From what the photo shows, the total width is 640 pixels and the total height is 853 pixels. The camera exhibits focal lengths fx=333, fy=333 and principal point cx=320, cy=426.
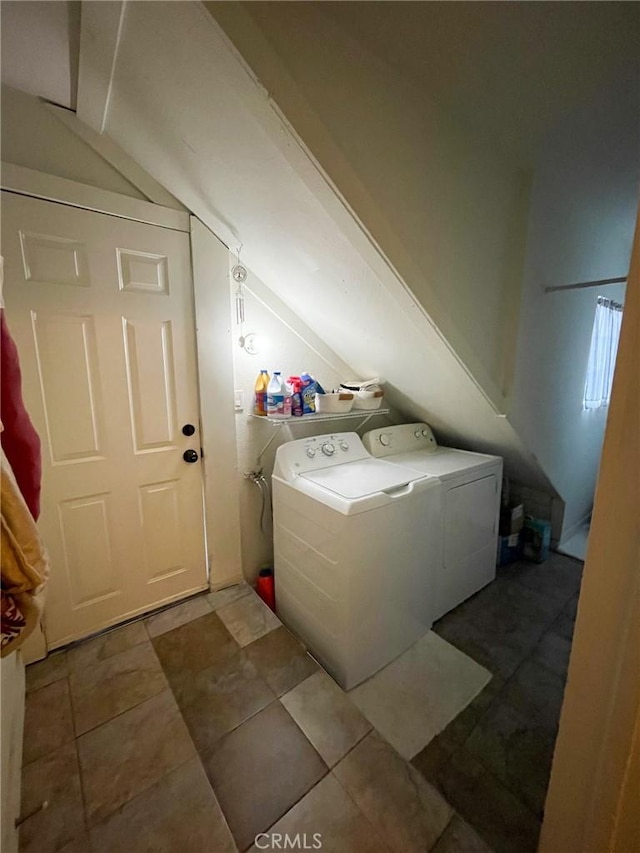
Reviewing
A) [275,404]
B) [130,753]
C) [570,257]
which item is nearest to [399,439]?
[275,404]

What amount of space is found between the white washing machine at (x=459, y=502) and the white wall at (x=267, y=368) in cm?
58

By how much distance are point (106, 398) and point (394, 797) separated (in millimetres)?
1989

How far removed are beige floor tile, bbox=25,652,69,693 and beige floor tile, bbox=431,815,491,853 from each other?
1.66 meters

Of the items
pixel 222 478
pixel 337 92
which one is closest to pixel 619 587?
pixel 337 92

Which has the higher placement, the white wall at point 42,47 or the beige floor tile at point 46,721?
the white wall at point 42,47

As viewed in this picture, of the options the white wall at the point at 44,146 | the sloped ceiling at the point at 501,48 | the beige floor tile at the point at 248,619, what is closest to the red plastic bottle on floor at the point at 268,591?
the beige floor tile at the point at 248,619

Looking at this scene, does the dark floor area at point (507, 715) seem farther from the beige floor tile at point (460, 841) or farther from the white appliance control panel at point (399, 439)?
the white appliance control panel at point (399, 439)

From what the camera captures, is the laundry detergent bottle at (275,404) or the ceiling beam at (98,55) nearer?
the ceiling beam at (98,55)

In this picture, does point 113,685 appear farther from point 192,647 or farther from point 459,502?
point 459,502

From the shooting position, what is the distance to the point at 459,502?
6.45 ft

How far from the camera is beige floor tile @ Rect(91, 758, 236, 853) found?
3.32ft

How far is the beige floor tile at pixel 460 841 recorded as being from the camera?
1.02m

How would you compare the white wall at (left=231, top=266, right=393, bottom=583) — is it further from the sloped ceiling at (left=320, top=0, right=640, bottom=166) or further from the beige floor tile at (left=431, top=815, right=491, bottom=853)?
the beige floor tile at (left=431, top=815, right=491, bottom=853)

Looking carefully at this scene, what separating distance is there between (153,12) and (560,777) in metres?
2.04
